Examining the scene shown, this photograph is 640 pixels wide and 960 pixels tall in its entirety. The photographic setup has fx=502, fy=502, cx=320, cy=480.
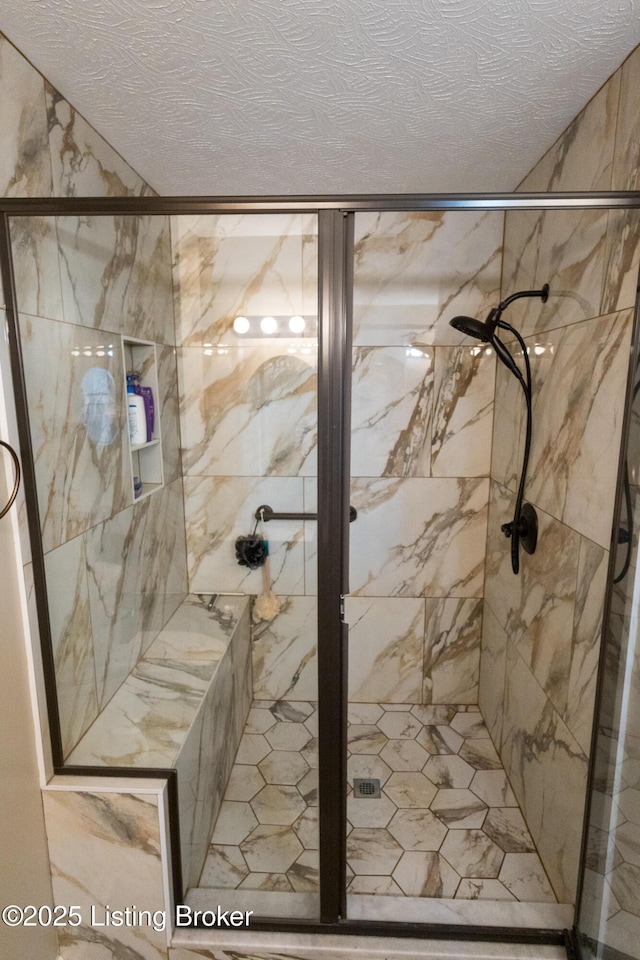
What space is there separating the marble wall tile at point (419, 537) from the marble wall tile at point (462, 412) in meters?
0.08

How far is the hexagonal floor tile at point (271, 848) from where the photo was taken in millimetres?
1524

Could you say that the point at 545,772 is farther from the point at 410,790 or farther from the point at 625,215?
the point at 625,215

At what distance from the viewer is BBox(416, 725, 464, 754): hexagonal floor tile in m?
2.08

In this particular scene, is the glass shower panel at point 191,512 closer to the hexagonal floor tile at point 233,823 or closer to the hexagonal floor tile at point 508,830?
the hexagonal floor tile at point 233,823

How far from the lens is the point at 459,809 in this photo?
5.85 feet

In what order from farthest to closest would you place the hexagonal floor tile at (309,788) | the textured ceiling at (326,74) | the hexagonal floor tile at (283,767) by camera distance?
the hexagonal floor tile at (283,767) → the hexagonal floor tile at (309,788) → the textured ceiling at (326,74)

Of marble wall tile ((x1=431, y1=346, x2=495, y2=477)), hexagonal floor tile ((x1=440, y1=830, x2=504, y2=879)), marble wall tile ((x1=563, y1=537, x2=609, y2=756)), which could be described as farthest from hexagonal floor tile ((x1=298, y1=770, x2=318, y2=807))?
marble wall tile ((x1=431, y1=346, x2=495, y2=477))

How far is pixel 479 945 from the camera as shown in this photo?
1.30 meters

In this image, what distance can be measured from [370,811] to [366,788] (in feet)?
0.33

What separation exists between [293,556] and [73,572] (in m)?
0.68

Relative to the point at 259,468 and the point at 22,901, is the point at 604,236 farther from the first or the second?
the point at 22,901

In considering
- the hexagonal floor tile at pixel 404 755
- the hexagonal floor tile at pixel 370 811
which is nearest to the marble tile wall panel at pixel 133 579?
the hexagonal floor tile at pixel 370 811

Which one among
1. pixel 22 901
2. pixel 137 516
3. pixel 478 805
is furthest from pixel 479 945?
pixel 137 516

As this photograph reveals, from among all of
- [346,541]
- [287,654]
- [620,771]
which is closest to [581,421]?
[346,541]
